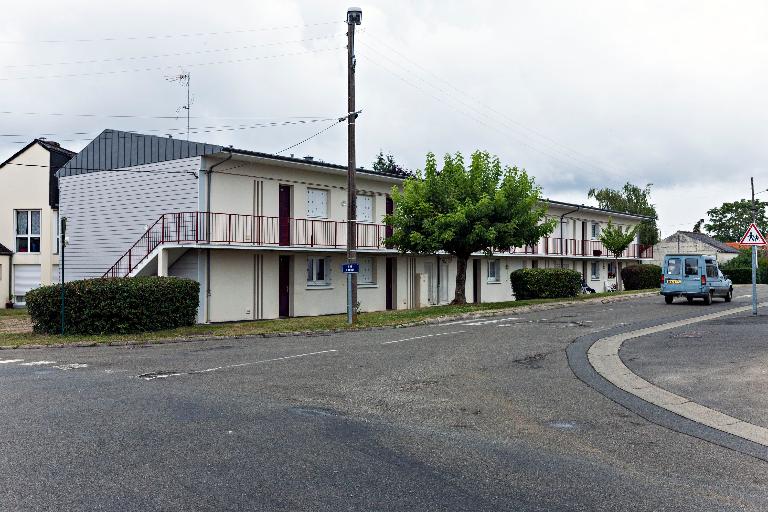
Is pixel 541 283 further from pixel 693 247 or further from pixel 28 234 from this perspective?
pixel 693 247

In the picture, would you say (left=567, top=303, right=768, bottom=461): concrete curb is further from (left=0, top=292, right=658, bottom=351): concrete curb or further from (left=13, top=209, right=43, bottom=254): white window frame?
(left=13, top=209, right=43, bottom=254): white window frame

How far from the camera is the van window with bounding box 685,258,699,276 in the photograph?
28453 mm

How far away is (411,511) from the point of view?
14.8ft

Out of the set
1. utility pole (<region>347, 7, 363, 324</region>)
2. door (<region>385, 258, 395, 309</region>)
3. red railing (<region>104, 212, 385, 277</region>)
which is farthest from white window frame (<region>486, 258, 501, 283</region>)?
utility pole (<region>347, 7, 363, 324</region>)

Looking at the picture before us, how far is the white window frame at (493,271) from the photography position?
37.2 m

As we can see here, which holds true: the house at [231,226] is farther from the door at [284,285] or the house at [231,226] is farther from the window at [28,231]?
the window at [28,231]

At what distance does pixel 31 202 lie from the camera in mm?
32594

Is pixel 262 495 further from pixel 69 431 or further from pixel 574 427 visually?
pixel 574 427

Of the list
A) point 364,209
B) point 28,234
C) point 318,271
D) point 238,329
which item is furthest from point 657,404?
point 28,234

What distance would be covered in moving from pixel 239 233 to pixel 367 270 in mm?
7399

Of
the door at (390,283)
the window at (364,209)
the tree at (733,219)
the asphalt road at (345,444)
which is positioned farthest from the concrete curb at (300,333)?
the tree at (733,219)

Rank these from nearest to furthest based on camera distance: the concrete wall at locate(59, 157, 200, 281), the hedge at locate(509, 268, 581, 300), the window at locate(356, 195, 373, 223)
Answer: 1. the concrete wall at locate(59, 157, 200, 281)
2. the window at locate(356, 195, 373, 223)
3. the hedge at locate(509, 268, 581, 300)

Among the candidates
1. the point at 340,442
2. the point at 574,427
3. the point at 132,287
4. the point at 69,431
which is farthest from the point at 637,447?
the point at 132,287

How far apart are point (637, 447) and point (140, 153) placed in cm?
2373
